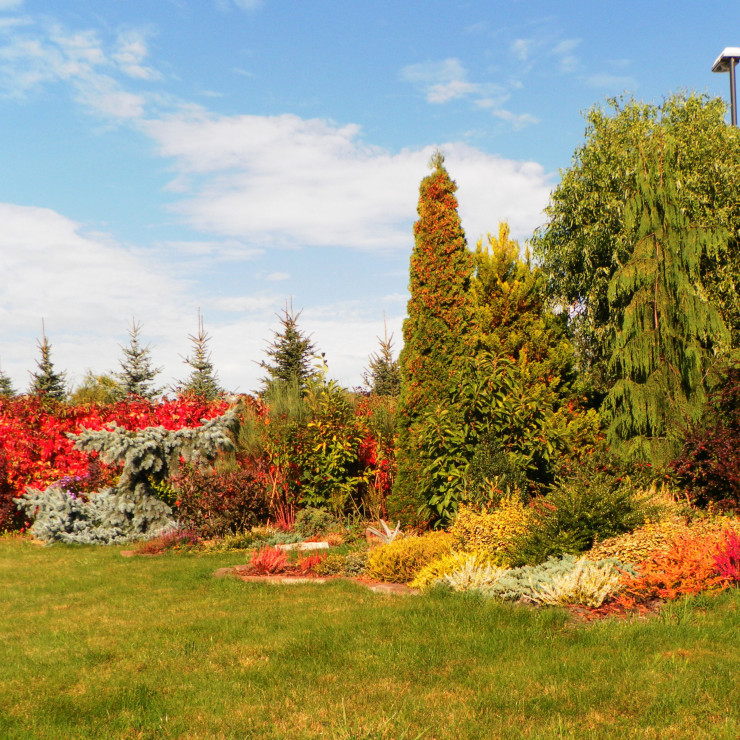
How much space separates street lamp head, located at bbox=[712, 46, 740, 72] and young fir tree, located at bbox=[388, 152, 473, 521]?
11314 millimetres

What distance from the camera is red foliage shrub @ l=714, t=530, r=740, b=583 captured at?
616 cm

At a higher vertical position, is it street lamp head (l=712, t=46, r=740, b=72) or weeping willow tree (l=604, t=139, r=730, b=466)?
street lamp head (l=712, t=46, r=740, b=72)

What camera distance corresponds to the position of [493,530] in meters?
7.62

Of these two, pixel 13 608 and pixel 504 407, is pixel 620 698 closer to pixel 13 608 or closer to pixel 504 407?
pixel 504 407

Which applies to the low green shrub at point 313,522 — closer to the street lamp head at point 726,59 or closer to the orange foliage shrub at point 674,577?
the orange foliage shrub at point 674,577

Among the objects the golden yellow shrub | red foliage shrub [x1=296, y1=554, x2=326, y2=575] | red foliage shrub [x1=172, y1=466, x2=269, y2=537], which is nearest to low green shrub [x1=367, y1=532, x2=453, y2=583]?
the golden yellow shrub

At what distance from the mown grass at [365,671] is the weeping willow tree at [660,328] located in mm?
5193

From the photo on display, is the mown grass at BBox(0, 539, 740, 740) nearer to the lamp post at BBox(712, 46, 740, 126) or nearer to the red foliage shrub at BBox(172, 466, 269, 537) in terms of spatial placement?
the red foliage shrub at BBox(172, 466, 269, 537)

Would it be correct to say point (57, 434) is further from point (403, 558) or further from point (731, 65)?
point (731, 65)

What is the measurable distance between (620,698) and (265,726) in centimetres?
217

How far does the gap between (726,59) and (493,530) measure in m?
17.4

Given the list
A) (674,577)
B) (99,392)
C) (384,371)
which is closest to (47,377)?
(99,392)

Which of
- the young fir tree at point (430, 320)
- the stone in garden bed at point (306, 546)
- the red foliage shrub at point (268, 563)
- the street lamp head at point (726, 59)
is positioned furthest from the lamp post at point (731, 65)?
the red foliage shrub at point (268, 563)

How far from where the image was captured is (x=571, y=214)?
18.3 m
